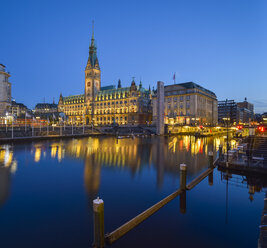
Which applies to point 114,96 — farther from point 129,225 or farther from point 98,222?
point 98,222

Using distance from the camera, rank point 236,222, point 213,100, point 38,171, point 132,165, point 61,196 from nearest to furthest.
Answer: point 236,222 < point 61,196 < point 38,171 < point 132,165 < point 213,100

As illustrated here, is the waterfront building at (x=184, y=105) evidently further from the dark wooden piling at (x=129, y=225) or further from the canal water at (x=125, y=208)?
the dark wooden piling at (x=129, y=225)

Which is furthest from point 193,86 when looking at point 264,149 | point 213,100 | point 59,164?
point 59,164

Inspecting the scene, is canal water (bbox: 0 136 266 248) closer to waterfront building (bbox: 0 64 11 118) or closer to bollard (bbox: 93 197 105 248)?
bollard (bbox: 93 197 105 248)

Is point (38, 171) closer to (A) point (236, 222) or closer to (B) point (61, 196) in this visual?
(B) point (61, 196)

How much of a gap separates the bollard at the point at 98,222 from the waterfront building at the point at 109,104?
402 ft

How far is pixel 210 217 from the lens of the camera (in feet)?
37.6

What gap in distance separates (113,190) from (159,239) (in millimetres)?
6941

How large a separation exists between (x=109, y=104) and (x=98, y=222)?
144972 mm

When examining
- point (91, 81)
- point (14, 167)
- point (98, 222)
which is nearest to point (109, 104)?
point (91, 81)

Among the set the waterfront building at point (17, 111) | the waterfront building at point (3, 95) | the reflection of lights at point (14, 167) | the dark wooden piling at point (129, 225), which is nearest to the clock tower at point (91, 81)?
the waterfront building at point (17, 111)

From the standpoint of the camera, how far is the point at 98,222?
25.5 ft

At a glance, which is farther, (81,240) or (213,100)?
(213,100)

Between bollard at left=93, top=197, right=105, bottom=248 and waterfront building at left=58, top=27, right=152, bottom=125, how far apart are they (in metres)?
123
